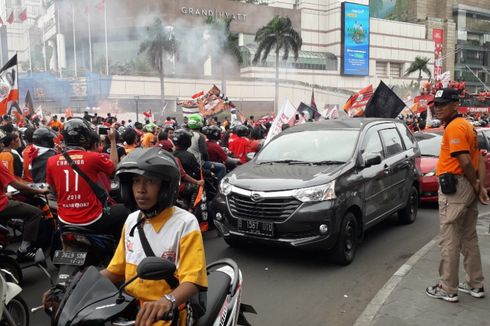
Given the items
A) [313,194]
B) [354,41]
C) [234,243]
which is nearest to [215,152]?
[234,243]

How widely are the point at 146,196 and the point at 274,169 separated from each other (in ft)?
12.0

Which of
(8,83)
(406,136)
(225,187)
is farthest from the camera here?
(8,83)

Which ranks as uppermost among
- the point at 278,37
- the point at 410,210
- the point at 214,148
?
the point at 278,37

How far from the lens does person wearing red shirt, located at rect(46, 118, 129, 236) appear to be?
4.09m

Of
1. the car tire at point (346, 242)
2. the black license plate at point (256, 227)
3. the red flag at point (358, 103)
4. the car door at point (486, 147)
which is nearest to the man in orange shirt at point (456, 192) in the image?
the car tire at point (346, 242)

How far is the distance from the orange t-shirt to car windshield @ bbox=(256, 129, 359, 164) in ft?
5.20

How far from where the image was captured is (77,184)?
13.6 feet

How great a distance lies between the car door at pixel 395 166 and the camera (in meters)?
6.77

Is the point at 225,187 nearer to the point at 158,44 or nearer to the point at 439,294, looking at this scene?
the point at 439,294

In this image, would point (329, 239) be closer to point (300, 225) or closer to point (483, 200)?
point (300, 225)

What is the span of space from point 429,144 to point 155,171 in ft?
29.1

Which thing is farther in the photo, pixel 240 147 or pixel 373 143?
pixel 240 147

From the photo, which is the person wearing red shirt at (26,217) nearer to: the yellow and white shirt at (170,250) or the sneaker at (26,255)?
the sneaker at (26,255)

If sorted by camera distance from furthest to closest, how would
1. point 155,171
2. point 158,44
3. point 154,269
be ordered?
point 158,44 → point 155,171 → point 154,269
